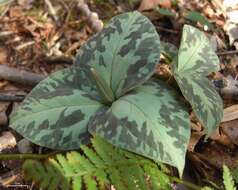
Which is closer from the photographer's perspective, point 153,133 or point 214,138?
point 153,133

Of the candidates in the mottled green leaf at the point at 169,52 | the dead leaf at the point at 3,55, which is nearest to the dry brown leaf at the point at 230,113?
the mottled green leaf at the point at 169,52

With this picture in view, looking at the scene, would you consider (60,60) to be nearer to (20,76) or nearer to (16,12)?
(20,76)

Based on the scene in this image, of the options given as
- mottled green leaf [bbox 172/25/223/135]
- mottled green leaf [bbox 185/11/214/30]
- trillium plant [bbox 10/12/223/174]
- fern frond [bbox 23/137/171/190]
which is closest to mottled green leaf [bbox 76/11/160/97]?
trillium plant [bbox 10/12/223/174]

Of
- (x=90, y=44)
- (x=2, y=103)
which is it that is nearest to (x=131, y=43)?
(x=90, y=44)

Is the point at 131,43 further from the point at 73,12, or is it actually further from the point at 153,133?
the point at 73,12

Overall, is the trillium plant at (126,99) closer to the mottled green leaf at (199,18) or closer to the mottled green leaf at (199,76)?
the mottled green leaf at (199,76)

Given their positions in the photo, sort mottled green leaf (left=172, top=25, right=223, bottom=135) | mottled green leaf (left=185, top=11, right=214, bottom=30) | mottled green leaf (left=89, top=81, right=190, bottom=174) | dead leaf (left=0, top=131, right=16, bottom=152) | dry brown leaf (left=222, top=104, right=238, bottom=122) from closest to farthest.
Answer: mottled green leaf (left=89, top=81, right=190, bottom=174)
mottled green leaf (left=172, top=25, right=223, bottom=135)
dead leaf (left=0, top=131, right=16, bottom=152)
dry brown leaf (left=222, top=104, right=238, bottom=122)
mottled green leaf (left=185, top=11, right=214, bottom=30)

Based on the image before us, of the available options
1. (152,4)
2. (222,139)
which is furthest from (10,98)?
(152,4)

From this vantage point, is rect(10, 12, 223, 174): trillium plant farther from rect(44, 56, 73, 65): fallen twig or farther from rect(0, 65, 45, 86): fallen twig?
rect(44, 56, 73, 65): fallen twig
